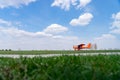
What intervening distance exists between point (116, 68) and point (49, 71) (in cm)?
100

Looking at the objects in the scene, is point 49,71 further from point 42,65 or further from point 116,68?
point 116,68

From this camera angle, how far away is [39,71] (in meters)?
4.00

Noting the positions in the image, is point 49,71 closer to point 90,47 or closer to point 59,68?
point 59,68

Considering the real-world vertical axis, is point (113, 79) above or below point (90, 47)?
below

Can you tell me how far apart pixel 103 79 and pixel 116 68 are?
2.07ft

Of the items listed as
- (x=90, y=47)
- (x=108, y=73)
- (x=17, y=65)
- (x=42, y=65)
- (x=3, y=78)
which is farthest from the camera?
(x=90, y=47)

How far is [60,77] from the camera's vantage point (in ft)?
11.8

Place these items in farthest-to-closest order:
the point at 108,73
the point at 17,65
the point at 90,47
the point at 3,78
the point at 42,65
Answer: the point at 90,47 < the point at 42,65 < the point at 17,65 < the point at 108,73 < the point at 3,78

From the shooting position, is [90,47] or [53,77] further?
[90,47]

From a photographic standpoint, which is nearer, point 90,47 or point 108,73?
point 108,73

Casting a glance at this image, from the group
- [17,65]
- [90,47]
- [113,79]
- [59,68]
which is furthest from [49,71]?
[90,47]

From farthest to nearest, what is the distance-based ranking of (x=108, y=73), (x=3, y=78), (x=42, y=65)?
1. (x=42, y=65)
2. (x=108, y=73)
3. (x=3, y=78)

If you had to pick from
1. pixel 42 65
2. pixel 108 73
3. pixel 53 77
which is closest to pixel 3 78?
pixel 53 77

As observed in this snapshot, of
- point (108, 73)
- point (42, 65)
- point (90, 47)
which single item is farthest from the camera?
point (90, 47)
